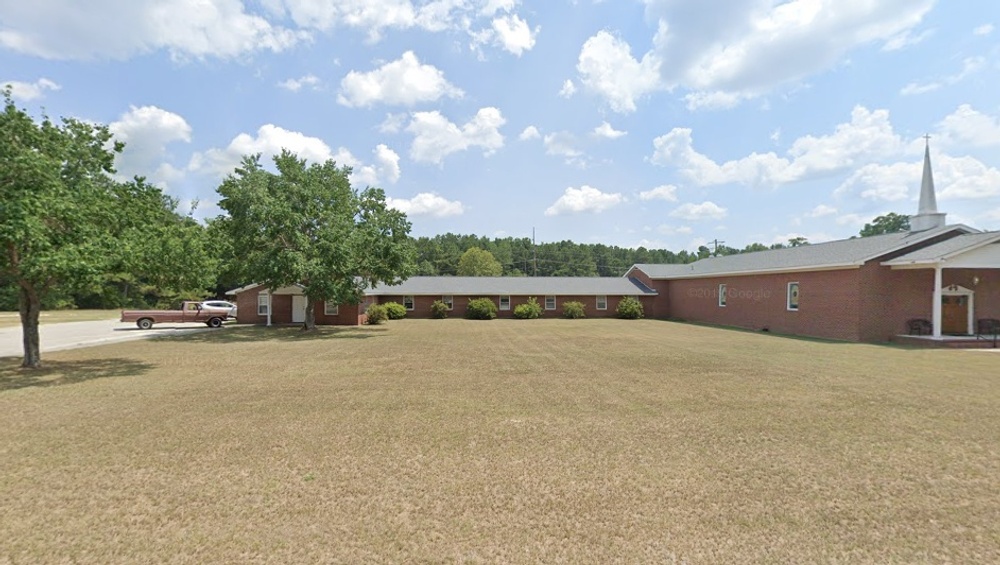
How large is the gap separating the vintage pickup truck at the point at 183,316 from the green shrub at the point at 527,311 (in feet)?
62.5

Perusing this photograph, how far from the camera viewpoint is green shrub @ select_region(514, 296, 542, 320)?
109 feet

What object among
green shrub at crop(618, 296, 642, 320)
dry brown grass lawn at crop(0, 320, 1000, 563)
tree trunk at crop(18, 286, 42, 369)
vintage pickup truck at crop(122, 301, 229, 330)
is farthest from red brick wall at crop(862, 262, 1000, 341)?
vintage pickup truck at crop(122, 301, 229, 330)

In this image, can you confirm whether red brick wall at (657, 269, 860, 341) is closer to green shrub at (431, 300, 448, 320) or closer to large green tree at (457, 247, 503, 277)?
green shrub at (431, 300, 448, 320)

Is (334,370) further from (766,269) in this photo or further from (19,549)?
(766,269)

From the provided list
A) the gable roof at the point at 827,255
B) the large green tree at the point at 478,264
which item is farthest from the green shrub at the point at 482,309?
the large green tree at the point at 478,264

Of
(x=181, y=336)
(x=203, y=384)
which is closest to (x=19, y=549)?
(x=203, y=384)

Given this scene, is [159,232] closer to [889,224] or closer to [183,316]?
[183,316]

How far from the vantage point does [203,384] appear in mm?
9961

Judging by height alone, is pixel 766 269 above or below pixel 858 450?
above

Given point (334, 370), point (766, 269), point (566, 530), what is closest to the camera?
point (566, 530)

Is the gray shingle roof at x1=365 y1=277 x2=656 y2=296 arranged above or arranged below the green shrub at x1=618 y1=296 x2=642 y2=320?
above

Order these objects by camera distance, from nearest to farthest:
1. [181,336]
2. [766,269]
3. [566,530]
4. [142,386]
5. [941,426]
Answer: [566,530] → [941,426] → [142,386] → [181,336] → [766,269]

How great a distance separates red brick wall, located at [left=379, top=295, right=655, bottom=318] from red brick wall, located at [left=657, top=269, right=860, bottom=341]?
5.26 metres

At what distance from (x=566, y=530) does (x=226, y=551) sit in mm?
2722
